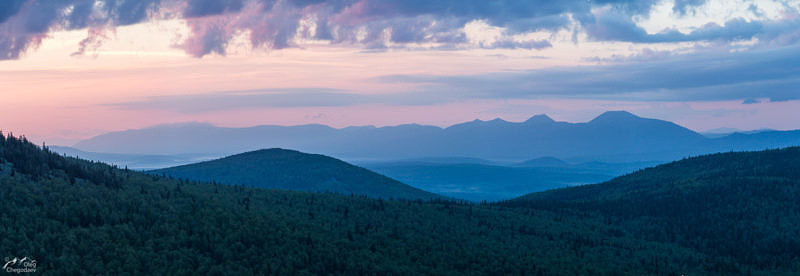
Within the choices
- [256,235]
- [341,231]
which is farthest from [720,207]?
[256,235]

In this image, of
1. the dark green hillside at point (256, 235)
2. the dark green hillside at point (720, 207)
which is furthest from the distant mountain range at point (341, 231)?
the dark green hillside at point (720, 207)

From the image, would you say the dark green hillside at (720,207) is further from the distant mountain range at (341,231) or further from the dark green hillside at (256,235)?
the dark green hillside at (256,235)

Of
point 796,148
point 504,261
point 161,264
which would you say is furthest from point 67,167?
point 796,148

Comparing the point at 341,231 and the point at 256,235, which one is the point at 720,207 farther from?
the point at 256,235

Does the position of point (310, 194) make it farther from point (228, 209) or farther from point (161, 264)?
point (161, 264)

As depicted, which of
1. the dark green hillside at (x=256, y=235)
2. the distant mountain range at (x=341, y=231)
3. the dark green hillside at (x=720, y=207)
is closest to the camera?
the dark green hillside at (x=256, y=235)

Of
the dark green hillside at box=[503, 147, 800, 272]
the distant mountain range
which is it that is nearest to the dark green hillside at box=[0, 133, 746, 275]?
the distant mountain range
